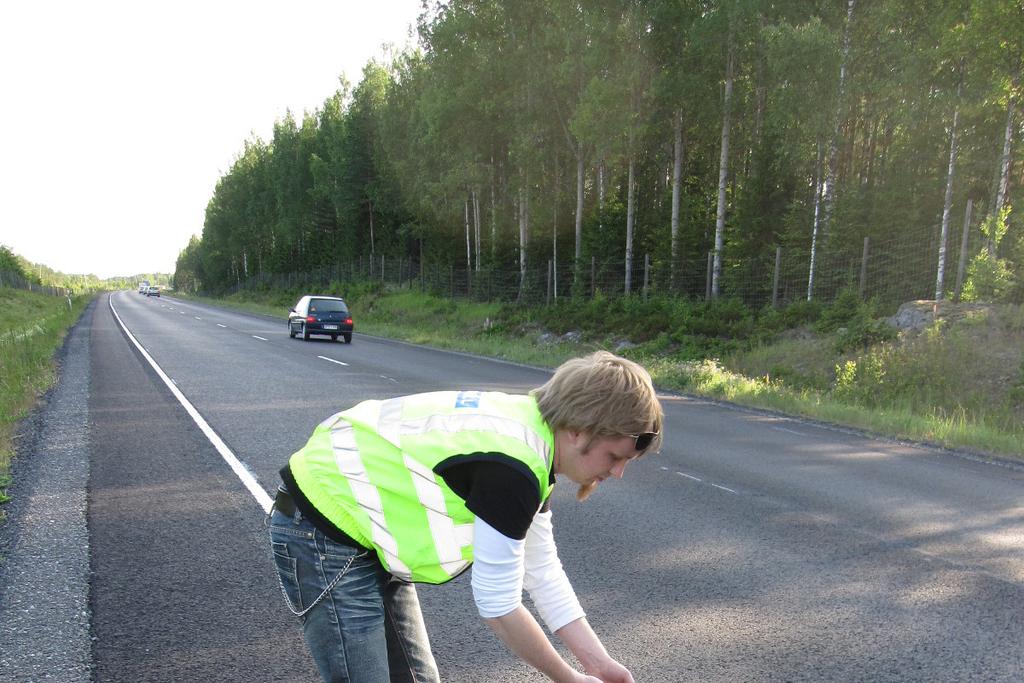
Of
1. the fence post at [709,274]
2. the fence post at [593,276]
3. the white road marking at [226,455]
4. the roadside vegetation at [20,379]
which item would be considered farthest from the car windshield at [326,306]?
the fence post at [709,274]

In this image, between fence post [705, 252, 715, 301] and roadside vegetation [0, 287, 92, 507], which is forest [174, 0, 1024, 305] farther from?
roadside vegetation [0, 287, 92, 507]

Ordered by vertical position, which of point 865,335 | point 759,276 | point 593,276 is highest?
point 759,276

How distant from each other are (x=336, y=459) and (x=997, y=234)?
17.3m

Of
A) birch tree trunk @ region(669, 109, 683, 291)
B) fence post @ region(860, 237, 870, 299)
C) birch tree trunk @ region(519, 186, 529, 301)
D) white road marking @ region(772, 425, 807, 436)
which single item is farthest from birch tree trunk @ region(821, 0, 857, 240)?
birch tree trunk @ region(519, 186, 529, 301)

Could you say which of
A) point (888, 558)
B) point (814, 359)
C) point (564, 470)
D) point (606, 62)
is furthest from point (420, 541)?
point (606, 62)

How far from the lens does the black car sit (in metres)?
23.5

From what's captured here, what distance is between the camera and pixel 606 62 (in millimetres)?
24750

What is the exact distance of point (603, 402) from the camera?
1710 mm

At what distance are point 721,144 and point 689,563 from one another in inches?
1010

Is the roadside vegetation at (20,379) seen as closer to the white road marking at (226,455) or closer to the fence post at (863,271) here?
the white road marking at (226,455)

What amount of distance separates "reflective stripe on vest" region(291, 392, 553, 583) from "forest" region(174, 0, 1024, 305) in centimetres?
1671

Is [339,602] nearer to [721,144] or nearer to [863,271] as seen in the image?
[863,271]

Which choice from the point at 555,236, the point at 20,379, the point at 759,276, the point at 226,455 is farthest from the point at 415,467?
the point at 555,236

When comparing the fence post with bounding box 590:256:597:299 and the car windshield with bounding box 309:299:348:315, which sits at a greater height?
the fence post with bounding box 590:256:597:299
